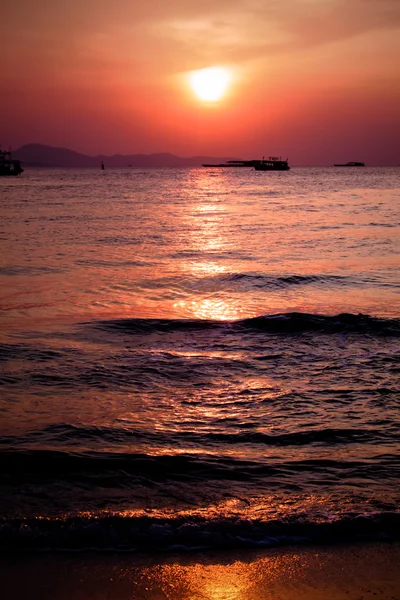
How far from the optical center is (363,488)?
5.32 meters

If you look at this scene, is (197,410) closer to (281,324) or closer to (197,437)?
(197,437)

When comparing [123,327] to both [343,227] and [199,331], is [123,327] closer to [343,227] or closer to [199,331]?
[199,331]

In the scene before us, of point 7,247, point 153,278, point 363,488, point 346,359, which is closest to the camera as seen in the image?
point 363,488

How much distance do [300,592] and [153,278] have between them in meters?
14.4

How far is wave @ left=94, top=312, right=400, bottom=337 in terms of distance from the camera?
11.6m

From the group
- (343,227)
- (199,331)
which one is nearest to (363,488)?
(199,331)

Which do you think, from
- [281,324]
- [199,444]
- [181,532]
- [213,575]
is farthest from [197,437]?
[281,324]

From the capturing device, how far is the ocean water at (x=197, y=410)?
481cm

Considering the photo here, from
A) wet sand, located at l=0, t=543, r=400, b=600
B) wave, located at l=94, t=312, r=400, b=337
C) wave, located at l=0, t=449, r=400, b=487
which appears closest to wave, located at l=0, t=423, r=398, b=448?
wave, located at l=0, t=449, r=400, b=487

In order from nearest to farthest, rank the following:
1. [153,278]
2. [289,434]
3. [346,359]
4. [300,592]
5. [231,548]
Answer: [300,592], [231,548], [289,434], [346,359], [153,278]

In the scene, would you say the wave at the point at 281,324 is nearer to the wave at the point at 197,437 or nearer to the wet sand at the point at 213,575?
the wave at the point at 197,437

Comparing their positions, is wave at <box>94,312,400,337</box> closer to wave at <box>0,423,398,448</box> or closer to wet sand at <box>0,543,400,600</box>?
wave at <box>0,423,398,448</box>

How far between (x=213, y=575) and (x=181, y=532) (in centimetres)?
57

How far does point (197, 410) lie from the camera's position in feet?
24.0
